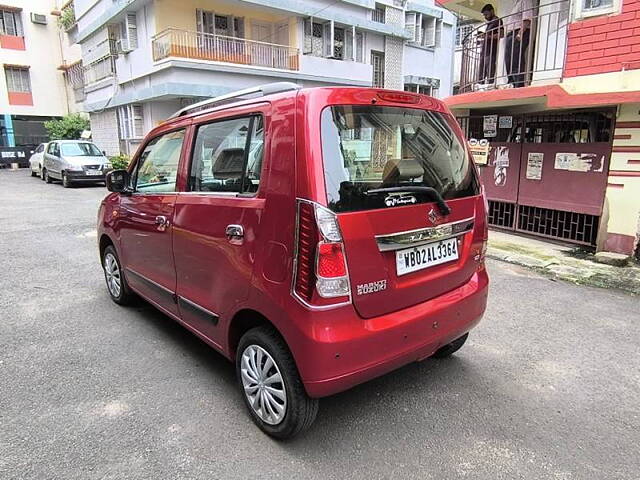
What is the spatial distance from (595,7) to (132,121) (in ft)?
55.5

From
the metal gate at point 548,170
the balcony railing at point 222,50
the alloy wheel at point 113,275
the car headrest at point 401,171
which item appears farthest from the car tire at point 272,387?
the balcony railing at point 222,50

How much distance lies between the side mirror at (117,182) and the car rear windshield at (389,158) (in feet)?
7.99

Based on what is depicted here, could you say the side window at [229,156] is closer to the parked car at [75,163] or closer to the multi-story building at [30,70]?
the parked car at [75,163]

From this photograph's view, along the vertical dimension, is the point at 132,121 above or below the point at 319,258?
above

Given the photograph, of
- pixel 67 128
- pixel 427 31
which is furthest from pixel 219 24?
pixel 67 128

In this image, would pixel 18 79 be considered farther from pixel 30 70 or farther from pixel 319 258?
pixel 319 258

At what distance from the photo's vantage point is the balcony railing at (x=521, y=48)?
24.1ft

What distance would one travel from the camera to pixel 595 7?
6254 mm

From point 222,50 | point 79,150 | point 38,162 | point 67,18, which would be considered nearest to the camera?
point 79,150

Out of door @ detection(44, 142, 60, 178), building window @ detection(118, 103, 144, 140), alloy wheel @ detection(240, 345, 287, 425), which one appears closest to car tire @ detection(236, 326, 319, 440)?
alloy wheel @ detection(240, 345, 287, 425)

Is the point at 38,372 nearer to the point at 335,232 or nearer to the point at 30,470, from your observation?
the point at 30,470

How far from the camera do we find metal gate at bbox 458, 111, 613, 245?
22.2ft

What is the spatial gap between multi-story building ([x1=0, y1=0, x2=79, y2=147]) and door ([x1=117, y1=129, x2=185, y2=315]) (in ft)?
91.7

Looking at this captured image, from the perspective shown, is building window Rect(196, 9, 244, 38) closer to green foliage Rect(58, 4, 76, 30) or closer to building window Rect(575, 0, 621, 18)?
green foliage Rect(58, 4, 76, 30)
